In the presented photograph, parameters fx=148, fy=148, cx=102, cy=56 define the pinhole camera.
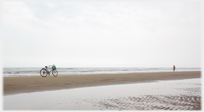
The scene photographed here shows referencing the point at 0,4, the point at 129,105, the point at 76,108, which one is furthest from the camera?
the point at 0,4

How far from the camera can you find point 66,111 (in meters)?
6.76

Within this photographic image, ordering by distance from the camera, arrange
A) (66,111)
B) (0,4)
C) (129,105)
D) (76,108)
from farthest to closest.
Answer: (0,4) < (129,105) < (76,108) < (66,111)

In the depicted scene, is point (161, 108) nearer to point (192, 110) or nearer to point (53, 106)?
point (192, 110)

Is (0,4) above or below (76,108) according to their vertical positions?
above

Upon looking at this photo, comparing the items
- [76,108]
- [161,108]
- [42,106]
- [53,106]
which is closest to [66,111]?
[76,108]

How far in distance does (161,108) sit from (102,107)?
2921 mm

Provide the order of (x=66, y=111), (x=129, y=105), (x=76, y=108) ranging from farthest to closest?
(x=129, y=105), (x=76, y=108), (x=66, y=111)

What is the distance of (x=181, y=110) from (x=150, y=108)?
1.41m

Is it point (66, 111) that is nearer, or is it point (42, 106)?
point (66, 111)

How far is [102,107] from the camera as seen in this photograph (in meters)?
7.42

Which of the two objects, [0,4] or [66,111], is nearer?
[66,111]

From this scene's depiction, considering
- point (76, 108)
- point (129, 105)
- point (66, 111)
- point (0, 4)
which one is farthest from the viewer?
→ point (0, 4)

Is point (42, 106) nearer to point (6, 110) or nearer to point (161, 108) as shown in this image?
point (6, 110)

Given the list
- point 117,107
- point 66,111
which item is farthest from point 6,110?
point 117,107
